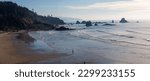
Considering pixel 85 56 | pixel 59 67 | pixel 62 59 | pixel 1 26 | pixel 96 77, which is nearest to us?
pixel 96 77

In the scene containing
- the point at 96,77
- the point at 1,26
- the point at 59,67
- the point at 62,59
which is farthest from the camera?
the point at 1,26

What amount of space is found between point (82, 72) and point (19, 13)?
58.4 meters

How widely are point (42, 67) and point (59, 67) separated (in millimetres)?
592

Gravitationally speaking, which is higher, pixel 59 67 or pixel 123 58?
pixel 59 67

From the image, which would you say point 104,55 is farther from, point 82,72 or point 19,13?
point 19,13

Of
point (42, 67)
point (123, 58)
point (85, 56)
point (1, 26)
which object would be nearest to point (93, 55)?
point (85, 56)

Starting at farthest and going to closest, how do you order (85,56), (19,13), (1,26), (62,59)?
(19,13)
(1,26)
(85,56)
(62,59)

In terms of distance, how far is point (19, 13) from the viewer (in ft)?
210

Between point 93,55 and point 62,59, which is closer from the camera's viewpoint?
point 62,59

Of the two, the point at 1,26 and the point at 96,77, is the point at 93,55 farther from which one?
the point at 1,26

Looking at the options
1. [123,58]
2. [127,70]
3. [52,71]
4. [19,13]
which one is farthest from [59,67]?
[19,13]

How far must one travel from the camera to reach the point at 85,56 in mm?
15273

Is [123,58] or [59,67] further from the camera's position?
[123,58]

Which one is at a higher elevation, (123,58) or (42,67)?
(42,67)
